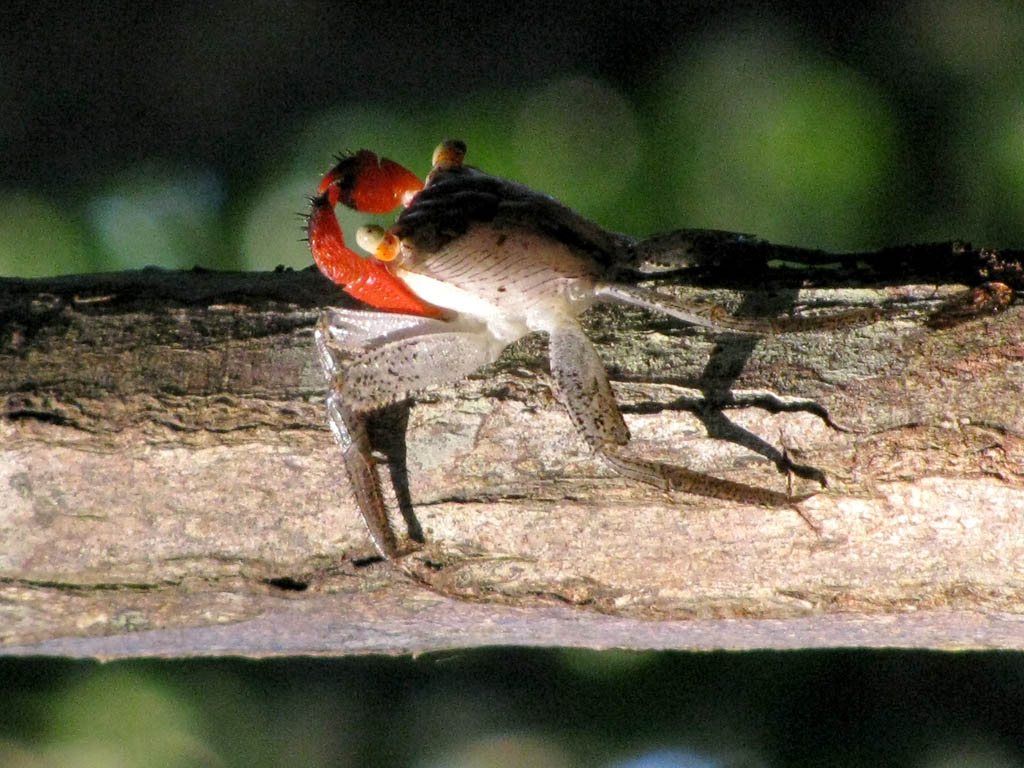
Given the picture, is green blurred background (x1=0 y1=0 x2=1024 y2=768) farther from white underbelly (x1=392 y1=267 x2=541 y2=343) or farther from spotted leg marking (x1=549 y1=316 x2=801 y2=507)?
spotted leg marking (x1=549 y1=316 x2=801 y2=507)

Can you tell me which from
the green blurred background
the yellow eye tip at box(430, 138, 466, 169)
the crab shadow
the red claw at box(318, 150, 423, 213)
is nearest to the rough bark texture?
the crab shadow

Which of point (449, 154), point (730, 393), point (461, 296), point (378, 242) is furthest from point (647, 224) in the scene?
point (730, 393)

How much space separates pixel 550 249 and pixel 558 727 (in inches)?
84.5

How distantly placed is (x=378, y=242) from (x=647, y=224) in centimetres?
121

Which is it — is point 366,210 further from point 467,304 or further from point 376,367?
point 376,367

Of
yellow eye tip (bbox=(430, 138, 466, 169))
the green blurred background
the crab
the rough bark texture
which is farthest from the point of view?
the green blurred background

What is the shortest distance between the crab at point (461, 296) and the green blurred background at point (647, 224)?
33.3 inches

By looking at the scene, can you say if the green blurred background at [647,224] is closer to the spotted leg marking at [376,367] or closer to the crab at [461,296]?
the crab at [461,296]

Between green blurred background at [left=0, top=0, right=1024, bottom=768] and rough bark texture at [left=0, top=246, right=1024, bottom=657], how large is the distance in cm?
124

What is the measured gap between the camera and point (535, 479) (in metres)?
1.69

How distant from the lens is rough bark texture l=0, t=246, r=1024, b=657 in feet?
5.17

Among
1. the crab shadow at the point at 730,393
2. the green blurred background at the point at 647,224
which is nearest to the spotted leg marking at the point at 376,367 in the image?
the crab shadow at the point at 730,393

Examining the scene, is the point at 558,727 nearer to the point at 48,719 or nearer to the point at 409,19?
the point at 48,719

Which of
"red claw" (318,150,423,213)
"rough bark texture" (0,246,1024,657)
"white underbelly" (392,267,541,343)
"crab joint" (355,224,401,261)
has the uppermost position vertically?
"red claw" (318,150,423,213)
